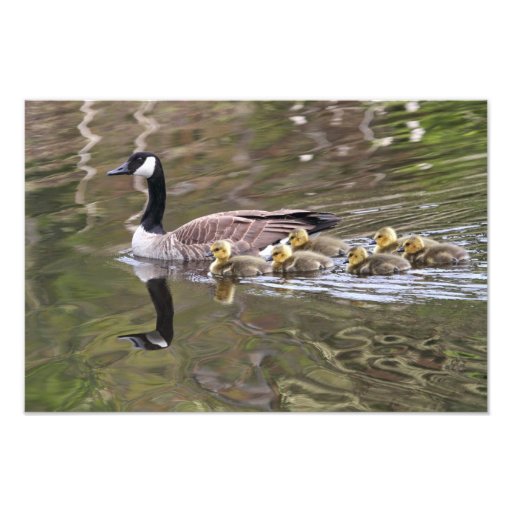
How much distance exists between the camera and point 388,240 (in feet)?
29.0

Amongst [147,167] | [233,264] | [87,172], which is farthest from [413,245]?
[87,172]

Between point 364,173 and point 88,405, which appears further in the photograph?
point 364,173

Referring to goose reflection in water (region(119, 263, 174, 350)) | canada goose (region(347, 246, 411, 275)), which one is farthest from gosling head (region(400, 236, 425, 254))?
goose reflection in water (region(119, 263, 174, 350))

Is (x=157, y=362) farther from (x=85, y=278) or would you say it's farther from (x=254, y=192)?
(x=254, y=192)

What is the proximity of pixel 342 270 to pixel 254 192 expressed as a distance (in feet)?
2.73

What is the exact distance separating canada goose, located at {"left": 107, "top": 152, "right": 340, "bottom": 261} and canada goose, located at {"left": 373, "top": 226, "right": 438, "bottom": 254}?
35 cm

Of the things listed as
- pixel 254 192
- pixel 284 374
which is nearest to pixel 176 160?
pixel 254 192

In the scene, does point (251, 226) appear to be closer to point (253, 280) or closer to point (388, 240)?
point (253, 280)

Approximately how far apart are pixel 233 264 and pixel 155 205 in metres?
0.77

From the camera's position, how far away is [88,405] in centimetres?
799

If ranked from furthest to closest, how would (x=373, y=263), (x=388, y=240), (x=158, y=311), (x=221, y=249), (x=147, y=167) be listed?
1. (x=221, y=249)
2. (x=147, y=167)
3. (x=388, y=240)
4. (x=373, y=263)
5. (x=158, y=311)

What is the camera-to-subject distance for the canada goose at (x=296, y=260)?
8852 millimetres

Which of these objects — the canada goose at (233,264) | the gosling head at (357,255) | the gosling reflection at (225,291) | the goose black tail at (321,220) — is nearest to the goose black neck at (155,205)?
the canada goose at (233,264)

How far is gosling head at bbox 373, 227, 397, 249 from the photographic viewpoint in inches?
348
